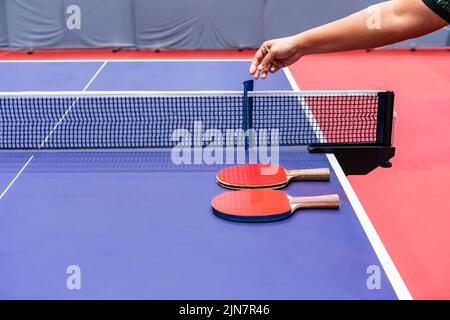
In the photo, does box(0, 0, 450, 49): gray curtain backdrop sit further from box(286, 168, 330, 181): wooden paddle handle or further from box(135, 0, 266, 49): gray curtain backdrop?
box(286, 168, 330, 181): wooden paddle handle

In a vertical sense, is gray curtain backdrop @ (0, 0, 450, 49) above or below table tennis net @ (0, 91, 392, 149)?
above

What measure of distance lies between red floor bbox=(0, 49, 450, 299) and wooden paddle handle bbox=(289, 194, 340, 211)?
101cm

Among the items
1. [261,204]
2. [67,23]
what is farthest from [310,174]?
[67,23]

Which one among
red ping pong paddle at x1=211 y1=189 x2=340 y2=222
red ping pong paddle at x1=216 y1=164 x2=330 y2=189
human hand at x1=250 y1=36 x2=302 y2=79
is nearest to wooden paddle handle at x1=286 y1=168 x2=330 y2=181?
red ping pong paddle at x1=216 y1=164 x2=330 y2=189

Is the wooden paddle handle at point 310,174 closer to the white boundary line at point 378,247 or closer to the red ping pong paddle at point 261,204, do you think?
the white boundary line at point 378,247

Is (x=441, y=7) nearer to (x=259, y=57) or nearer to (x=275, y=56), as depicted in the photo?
(x=275, y=56)

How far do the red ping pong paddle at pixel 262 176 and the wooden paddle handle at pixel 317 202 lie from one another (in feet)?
0.56

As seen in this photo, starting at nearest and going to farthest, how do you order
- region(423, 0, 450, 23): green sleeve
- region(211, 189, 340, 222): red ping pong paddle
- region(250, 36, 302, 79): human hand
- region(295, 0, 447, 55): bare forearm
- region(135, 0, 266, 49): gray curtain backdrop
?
region(423, 0, 450, 23): green sleeve
region(295, 0, 447, 55): bare forearm
region(211, 189, 340, 222): red ping pong paddle
region(250, 36, 302, 79): human hand
region(135, 0, 266, 49): gray curtain backdrop

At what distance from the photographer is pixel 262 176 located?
→ 8.00 feet

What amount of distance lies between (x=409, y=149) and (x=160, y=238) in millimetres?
3546

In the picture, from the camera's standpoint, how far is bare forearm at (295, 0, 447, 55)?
1.78m

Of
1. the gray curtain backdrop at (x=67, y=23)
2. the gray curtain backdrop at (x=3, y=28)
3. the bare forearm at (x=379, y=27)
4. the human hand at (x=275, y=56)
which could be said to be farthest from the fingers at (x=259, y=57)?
the gray curtain backdrop at (x=3, y=28)

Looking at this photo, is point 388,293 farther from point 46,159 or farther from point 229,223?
point 46,159
